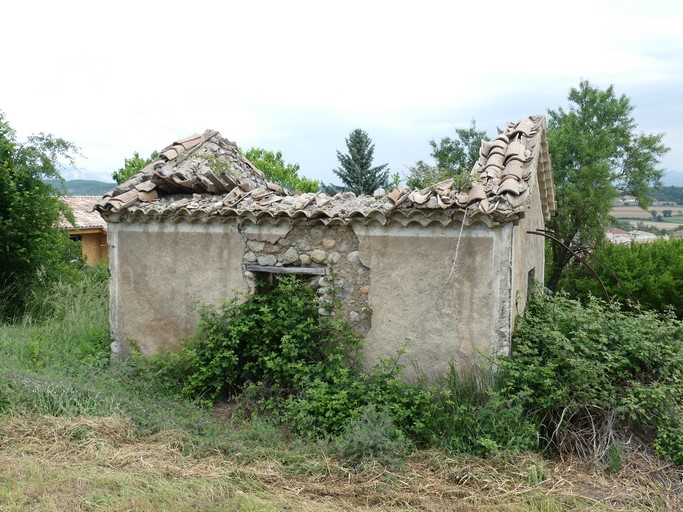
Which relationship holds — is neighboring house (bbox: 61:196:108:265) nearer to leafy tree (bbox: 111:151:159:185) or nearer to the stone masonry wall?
leafy tree (bbox: 111:151:159:185)

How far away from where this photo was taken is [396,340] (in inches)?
273

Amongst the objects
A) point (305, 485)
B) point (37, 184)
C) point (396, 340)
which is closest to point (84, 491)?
point (305, 485)

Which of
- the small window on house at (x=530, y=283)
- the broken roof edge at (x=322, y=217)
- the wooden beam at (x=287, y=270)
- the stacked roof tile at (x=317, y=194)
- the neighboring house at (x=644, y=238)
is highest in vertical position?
the stacked roof tile at (x=317, y=194)

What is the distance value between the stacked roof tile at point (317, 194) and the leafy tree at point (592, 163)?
13.8 meters

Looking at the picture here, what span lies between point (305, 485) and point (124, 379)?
128 inches

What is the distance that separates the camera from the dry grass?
5.00 metres

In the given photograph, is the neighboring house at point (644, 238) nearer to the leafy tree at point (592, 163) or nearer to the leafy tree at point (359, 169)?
the leafy tree at point (592, 163)

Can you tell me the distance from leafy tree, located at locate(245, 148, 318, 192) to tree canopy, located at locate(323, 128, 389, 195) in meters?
3.54

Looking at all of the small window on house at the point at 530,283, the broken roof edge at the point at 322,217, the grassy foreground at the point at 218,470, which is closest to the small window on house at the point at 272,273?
the broken roof edge at the point at 322,217

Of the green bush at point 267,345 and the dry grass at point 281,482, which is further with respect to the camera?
the green bush at point 267,345

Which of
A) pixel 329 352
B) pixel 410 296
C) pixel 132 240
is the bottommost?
pixel 329 352

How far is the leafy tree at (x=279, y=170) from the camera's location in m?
23.4

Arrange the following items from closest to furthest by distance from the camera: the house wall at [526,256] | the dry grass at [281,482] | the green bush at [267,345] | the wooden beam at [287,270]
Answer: the dry grass at [281,482] → the house wall at [526,256] → the green bush at [267,345] → the wooden beam at [287,270]

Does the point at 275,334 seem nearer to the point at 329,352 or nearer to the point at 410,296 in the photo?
the point at 329,352
